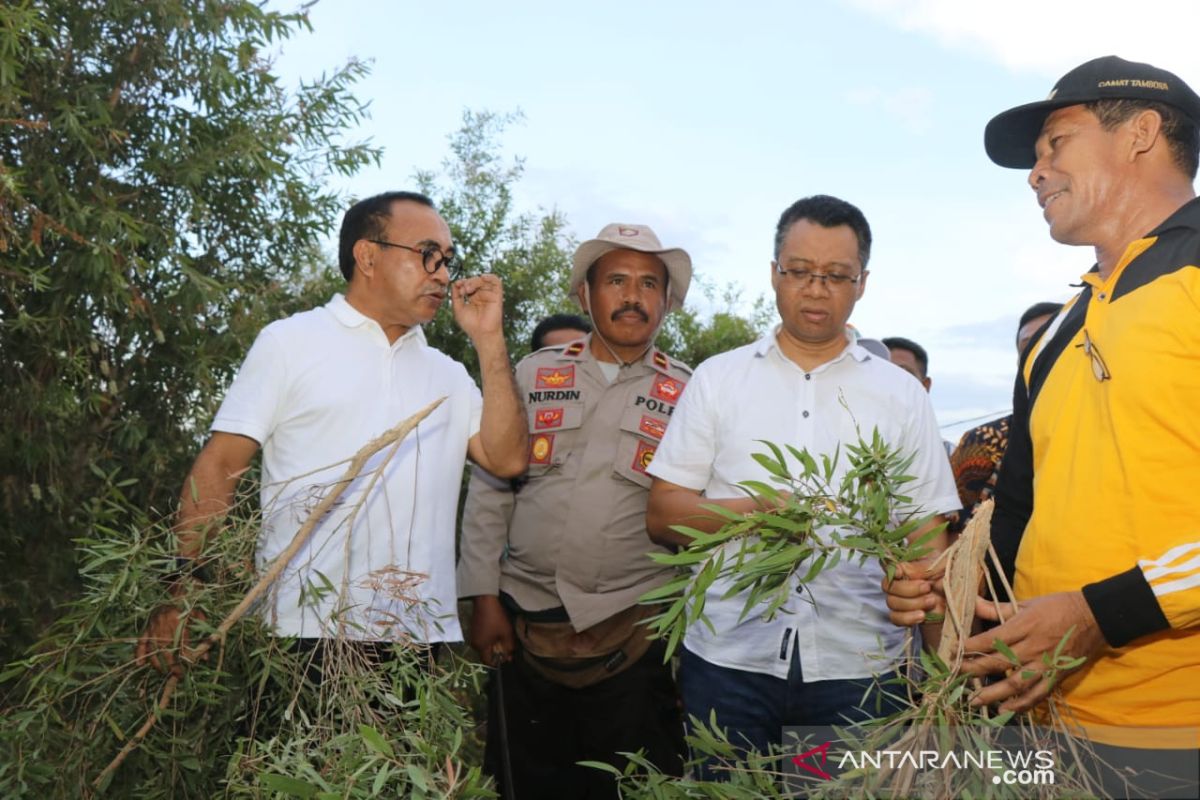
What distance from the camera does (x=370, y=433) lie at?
11.1 feet

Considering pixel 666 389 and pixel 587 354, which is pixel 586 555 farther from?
pixel 587 354

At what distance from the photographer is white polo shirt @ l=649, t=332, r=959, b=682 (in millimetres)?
3201

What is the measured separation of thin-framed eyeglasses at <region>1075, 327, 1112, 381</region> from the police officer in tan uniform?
77.4 inches

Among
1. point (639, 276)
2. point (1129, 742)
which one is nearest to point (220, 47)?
point (639, 276)

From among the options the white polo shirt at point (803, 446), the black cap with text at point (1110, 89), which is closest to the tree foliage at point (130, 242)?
the white polo shirt at point (803, 446)

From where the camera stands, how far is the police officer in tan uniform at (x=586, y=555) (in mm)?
4035

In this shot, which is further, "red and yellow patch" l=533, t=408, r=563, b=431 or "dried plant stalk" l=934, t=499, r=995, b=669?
"red and yellow patch" l=533, t=408, r=563, b=431

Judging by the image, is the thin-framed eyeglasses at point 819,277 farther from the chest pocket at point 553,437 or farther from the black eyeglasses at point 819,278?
the chest pocket at point 553,437

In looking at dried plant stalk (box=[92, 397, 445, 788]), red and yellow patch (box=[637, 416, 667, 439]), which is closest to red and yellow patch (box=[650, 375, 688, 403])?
red and yellow patch (box=[637, 416, 667, 439])

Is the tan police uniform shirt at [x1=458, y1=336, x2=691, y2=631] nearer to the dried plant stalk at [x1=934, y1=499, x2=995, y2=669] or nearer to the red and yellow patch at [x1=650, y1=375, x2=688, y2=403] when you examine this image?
the red and yellow patch at [x1=650, y1=375, x2=688, y2=403]

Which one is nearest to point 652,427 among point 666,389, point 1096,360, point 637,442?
point 637,442

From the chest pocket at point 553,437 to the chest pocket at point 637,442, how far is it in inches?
7.2

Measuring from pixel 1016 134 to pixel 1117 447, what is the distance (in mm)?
967

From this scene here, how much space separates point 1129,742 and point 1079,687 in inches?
6.1
